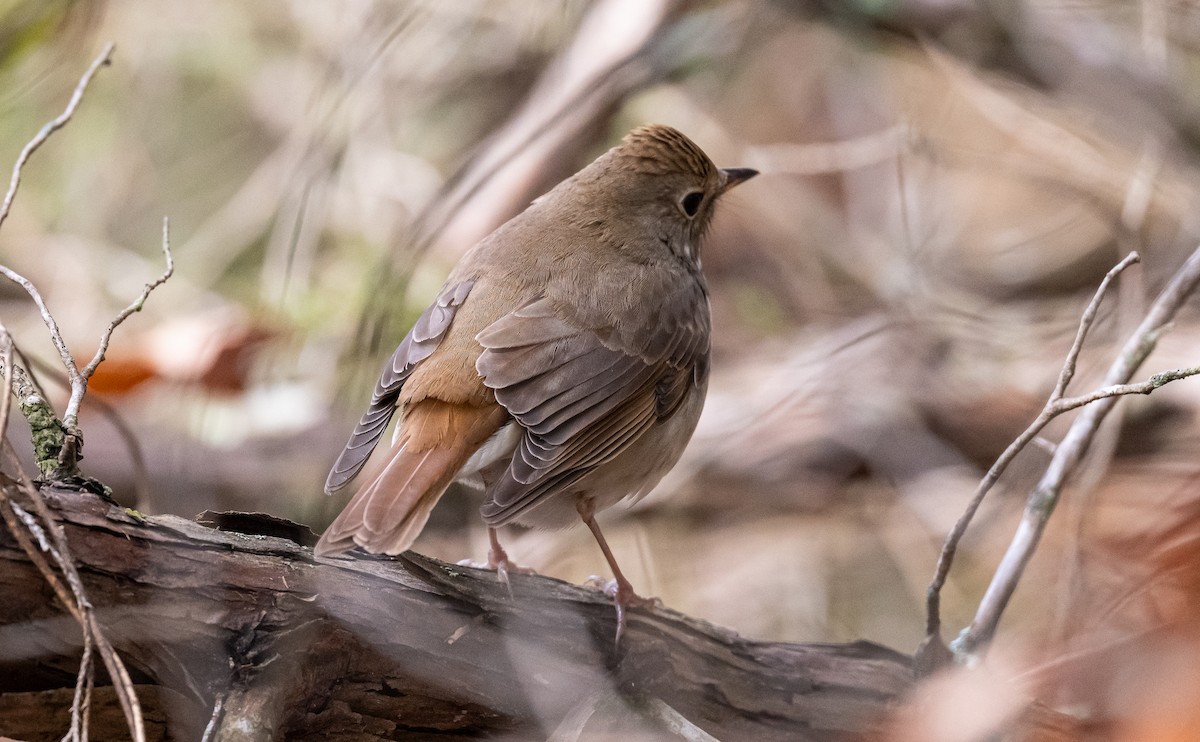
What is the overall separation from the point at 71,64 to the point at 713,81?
3.54 metres

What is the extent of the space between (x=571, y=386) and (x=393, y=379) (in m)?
0.51

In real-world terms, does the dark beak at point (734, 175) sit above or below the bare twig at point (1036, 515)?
above

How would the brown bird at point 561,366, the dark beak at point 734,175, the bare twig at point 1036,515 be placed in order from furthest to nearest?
the dark beak at point 734,175, the bare twig at point 1036,515, the brown bird at point 561,366

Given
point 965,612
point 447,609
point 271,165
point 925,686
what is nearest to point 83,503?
point 447,609

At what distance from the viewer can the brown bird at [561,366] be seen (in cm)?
297

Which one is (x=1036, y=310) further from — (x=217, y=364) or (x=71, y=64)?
(x=71, y=64)

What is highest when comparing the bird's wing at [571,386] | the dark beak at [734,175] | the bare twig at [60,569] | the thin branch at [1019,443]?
the dark beak at [734,175]

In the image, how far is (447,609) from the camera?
8.80ft

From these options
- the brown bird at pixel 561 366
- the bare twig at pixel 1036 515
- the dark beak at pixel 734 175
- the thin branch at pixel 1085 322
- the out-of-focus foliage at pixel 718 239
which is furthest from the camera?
the out-of-focus foliage at pixel 718 239

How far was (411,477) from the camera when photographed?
9.30 feet

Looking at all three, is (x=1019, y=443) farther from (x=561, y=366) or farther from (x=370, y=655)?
(x=370, y=655)

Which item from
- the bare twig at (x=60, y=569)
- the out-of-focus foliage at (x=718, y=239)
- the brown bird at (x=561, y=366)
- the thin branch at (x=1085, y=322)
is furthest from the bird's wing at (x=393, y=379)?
the thin branch at (x=1085, y=322)

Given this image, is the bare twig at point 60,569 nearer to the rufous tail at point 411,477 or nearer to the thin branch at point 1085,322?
the rufous tail at point 411,477

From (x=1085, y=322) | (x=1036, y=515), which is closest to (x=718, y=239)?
(x=1036, y=515)
